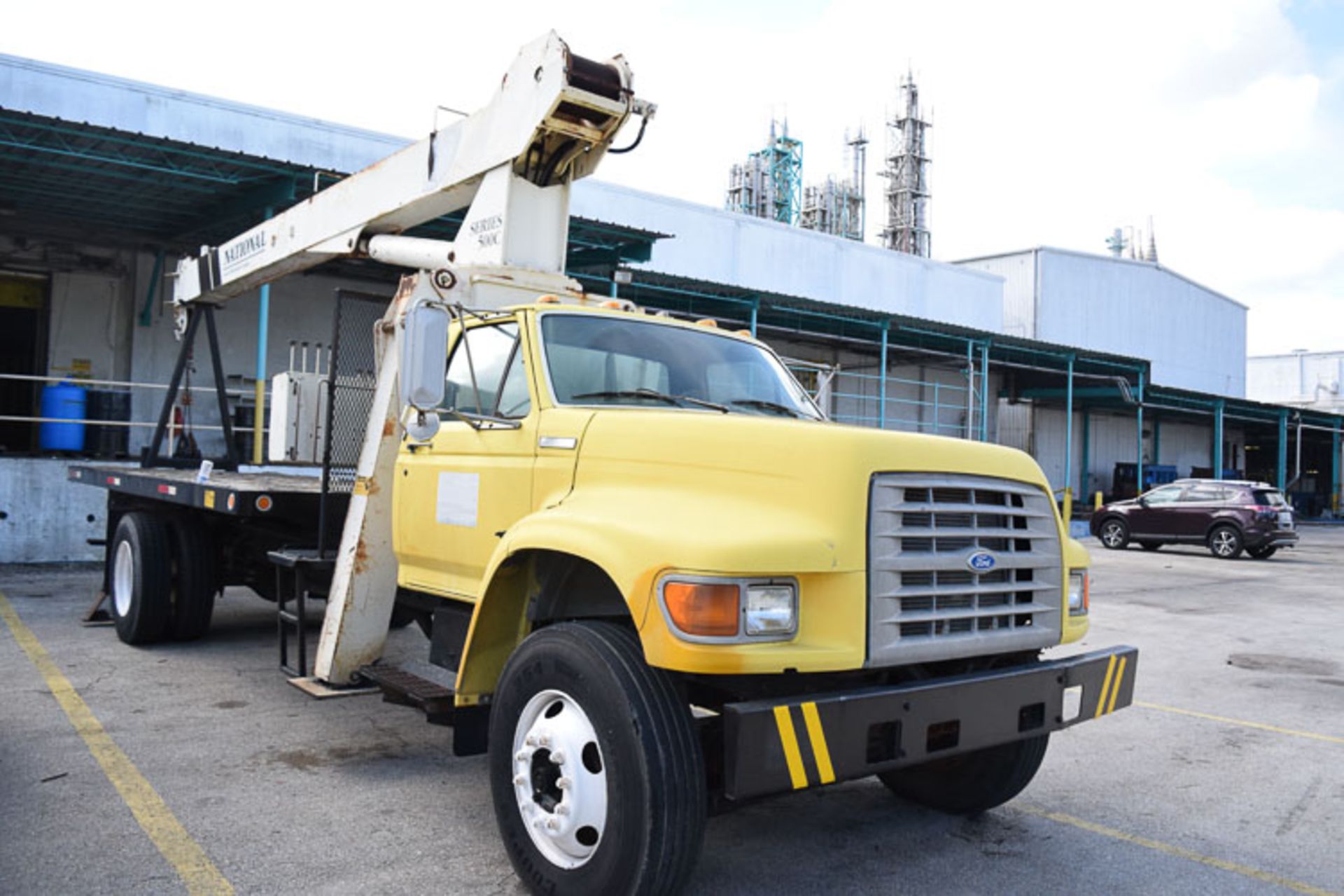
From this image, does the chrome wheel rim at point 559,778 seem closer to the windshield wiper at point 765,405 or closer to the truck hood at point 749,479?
the truck hood at point 749,479

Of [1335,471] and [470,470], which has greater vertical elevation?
[1335,471]

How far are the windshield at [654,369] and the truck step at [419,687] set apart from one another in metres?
1.36

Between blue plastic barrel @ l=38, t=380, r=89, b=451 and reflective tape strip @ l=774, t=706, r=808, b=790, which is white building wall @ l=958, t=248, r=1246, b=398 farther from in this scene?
reflective tape strip @ l=774, t=706, r=808, b=790

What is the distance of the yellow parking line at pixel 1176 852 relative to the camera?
405 centimetres

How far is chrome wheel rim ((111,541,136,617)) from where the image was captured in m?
7.96

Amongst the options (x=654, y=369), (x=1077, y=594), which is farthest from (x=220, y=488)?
(x=1077, y=594)

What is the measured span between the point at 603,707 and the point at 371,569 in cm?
242

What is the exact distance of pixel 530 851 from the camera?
11.9 feet

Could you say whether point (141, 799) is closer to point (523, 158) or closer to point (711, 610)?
point (711, 610)

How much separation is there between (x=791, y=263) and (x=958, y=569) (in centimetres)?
2619

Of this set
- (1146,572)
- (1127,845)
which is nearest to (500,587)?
(1127,845)

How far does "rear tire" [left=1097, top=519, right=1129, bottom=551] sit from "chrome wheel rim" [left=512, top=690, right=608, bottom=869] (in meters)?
21.4

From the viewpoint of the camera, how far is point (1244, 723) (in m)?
6.72

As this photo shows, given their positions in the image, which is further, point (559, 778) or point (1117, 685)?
point (1117, 685)
